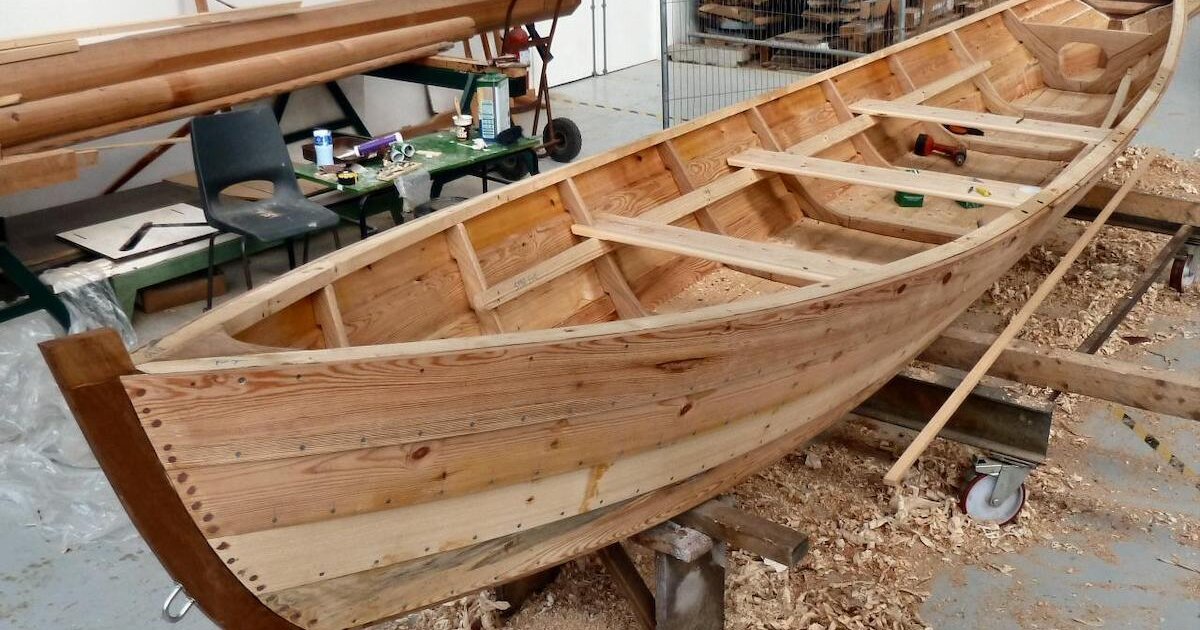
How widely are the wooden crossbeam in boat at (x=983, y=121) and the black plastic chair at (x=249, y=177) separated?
246 cm

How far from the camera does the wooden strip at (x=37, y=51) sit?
4.23 m

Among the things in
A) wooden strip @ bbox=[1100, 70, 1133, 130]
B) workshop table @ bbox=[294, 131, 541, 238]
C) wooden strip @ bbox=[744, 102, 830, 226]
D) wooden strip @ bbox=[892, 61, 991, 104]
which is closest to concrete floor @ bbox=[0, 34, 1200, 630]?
wooden strip @ bbox=[744, 102, 830, 226]

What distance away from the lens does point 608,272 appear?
3.18m

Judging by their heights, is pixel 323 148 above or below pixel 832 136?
below

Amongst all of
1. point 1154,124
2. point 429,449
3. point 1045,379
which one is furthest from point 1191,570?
point 1154,124

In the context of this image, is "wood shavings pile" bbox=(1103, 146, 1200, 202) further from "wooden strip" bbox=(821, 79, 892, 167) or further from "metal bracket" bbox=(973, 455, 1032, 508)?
"metal bracket" bbox=(973, 455, 1032, 508)

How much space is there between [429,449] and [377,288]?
0.74 meters

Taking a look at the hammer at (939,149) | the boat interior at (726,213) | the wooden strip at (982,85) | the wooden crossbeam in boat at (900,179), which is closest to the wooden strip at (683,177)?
the boat interior at (726,213)

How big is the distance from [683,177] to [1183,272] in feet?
8.64

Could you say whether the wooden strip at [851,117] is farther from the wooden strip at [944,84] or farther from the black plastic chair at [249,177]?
the black plastic chair at [249,177]

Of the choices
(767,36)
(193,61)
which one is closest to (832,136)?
(193,61)

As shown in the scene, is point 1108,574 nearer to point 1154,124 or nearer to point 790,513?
point 790,513

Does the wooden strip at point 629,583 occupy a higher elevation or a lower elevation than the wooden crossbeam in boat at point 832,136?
lower

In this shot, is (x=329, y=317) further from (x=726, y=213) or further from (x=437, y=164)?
(x=437, y=164)
